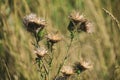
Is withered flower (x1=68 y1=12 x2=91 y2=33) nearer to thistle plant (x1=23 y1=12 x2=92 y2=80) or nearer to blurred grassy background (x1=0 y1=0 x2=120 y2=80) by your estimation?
thistle plant (x1=23 y1=12 x2=92 y2=80)

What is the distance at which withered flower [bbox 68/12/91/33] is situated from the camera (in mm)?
1786

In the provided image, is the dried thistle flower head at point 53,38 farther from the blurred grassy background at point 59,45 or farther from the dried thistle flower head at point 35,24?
the blurred grassy background at point 59,45

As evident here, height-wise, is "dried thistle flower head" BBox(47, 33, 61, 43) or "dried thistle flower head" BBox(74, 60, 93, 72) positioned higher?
"dried thistle flower head" BBox(47, 33, 61, 43)

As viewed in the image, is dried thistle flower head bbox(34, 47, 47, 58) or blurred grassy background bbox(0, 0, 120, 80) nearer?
dried thistle flower head bbox(34, 47, 47, 58)

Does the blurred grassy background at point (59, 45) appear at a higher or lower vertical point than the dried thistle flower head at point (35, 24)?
lower

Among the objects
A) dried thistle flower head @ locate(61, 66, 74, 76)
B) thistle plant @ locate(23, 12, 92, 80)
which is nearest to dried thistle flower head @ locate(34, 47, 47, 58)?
thistle plant @ locate(23, 12, 92, 80)

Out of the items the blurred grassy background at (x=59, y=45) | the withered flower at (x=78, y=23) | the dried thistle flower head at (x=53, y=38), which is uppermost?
the withered flower at (x=78, y=23)

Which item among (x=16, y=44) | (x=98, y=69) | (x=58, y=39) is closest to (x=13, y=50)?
(x=16, y=44)

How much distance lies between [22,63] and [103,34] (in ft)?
2.12

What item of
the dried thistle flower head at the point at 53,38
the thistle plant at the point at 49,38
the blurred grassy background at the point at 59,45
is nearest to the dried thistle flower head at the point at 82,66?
the thistle plant at the point at 49,38

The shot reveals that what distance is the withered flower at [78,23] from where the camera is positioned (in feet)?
5.86

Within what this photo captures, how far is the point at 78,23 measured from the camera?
5.86 feet

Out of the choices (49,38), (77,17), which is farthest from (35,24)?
(77,17)

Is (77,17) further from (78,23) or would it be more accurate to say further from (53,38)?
(53,38)
